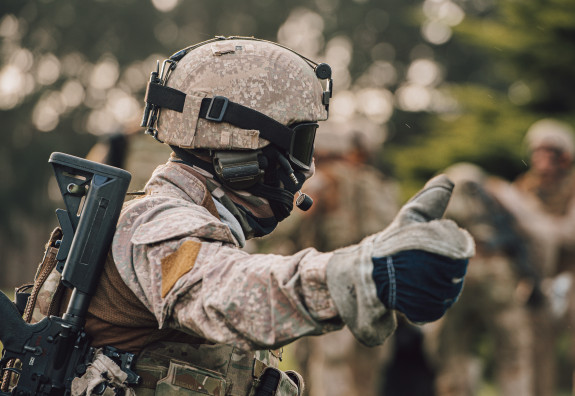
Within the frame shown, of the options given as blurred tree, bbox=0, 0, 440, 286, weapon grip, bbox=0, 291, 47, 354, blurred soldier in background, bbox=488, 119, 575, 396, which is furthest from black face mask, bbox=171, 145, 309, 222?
blurred tree, bbox=0, 0, 440, 286

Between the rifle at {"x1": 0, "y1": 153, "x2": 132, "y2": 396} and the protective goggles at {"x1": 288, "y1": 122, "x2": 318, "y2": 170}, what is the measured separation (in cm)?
63

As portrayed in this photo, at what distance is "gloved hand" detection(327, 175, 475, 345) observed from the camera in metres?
2.07

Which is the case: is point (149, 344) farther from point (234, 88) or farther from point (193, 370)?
point (234, 88)

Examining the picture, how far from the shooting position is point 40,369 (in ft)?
8.84

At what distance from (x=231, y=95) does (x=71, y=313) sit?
0.89 m

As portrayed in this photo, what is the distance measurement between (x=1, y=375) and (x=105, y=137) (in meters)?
6.64

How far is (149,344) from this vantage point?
2793mm

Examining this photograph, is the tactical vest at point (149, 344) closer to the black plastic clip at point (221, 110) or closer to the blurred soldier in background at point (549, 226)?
the black plastic clip at point (221, 110)

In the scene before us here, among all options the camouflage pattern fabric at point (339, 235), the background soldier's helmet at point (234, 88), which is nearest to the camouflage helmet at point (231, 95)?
the background soldier's helmet at point (234, 88)

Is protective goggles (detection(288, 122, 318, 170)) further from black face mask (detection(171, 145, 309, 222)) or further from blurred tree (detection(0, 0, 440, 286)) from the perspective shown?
blurred tree (detection(0, 0, 440, 286))

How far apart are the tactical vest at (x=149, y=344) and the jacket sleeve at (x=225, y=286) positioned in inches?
9.0

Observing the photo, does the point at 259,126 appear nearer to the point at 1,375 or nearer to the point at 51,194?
the point at 1,375

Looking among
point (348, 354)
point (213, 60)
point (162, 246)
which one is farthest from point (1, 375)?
point (348, 354)

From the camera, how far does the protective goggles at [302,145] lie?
3072 millimetres
